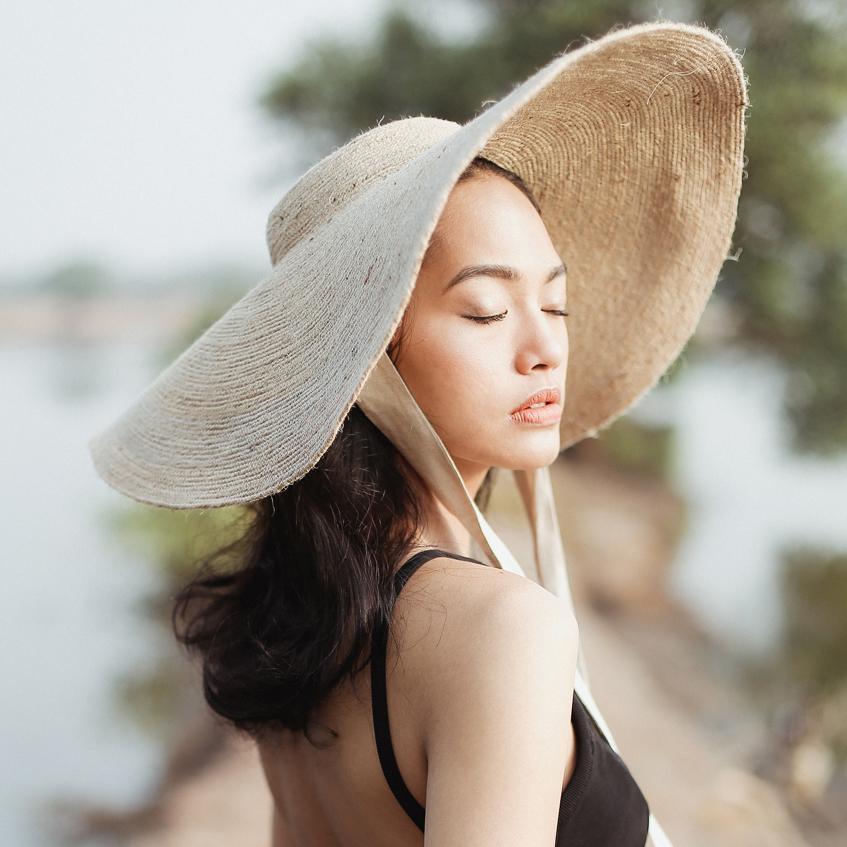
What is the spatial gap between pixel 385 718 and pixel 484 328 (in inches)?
14.1

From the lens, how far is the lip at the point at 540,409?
3.05ft

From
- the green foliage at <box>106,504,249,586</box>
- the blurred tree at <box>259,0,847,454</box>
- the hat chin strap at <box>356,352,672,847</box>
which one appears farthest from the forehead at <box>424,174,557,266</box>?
the blurred tree at <box>259,0,847,454</box>

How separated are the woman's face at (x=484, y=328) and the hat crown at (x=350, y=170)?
85mm

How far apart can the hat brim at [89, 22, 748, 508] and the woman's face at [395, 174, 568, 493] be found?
0.25 ft

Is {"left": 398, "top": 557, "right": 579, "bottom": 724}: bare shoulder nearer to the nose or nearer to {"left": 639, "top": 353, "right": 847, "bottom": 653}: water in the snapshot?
the nose

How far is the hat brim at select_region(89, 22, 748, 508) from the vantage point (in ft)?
2.63

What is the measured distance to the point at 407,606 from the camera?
85cm

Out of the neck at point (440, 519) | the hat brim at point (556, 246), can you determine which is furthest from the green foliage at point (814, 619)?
the neck at point (440, 519)

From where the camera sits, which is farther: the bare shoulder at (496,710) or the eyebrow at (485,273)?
the eyebrow at (485,273)

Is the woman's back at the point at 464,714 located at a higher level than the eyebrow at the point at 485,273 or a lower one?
lower

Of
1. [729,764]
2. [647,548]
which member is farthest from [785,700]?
[647,548]

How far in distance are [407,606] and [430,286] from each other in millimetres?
291

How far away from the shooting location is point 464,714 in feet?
2.41

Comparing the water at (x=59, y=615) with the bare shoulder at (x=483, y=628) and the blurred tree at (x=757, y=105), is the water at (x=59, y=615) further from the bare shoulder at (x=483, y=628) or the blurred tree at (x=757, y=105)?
the bare shoulder at (x=483, y=628)
